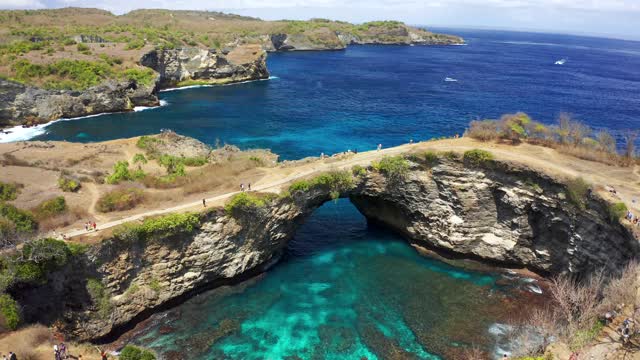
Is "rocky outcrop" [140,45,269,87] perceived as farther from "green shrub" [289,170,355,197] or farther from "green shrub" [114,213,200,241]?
"green shrub" [114,213,200,241]

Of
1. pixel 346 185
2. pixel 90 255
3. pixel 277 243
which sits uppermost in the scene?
pixel 346 185

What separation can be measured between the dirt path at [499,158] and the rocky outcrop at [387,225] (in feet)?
6.39

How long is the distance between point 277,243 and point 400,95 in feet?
288

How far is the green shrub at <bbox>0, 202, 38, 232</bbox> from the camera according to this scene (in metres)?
39.2

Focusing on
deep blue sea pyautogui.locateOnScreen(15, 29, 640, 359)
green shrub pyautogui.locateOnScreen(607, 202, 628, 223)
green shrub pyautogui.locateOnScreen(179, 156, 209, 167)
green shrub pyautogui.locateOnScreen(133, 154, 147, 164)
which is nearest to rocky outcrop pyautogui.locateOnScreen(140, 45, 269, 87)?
deep blue sea pyautogui.locateOnScreen(15, 29, 640, 359)

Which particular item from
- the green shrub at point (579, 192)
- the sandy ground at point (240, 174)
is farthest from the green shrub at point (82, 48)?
the green shrub at point (579, 192)

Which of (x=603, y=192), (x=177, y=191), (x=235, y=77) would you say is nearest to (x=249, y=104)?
(x=235, y=77)

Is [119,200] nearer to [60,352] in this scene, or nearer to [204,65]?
[60,352]

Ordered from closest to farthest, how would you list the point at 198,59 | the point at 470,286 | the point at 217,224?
the point at 217,224, the point at 470,286, the point at 198,59

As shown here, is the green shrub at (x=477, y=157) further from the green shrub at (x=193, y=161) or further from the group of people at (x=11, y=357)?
the group of people at (x=11, y=357)

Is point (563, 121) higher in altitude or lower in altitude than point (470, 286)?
higher

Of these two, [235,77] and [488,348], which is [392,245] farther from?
[235,77]

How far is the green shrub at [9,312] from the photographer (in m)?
31.8

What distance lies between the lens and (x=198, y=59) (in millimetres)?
139375
